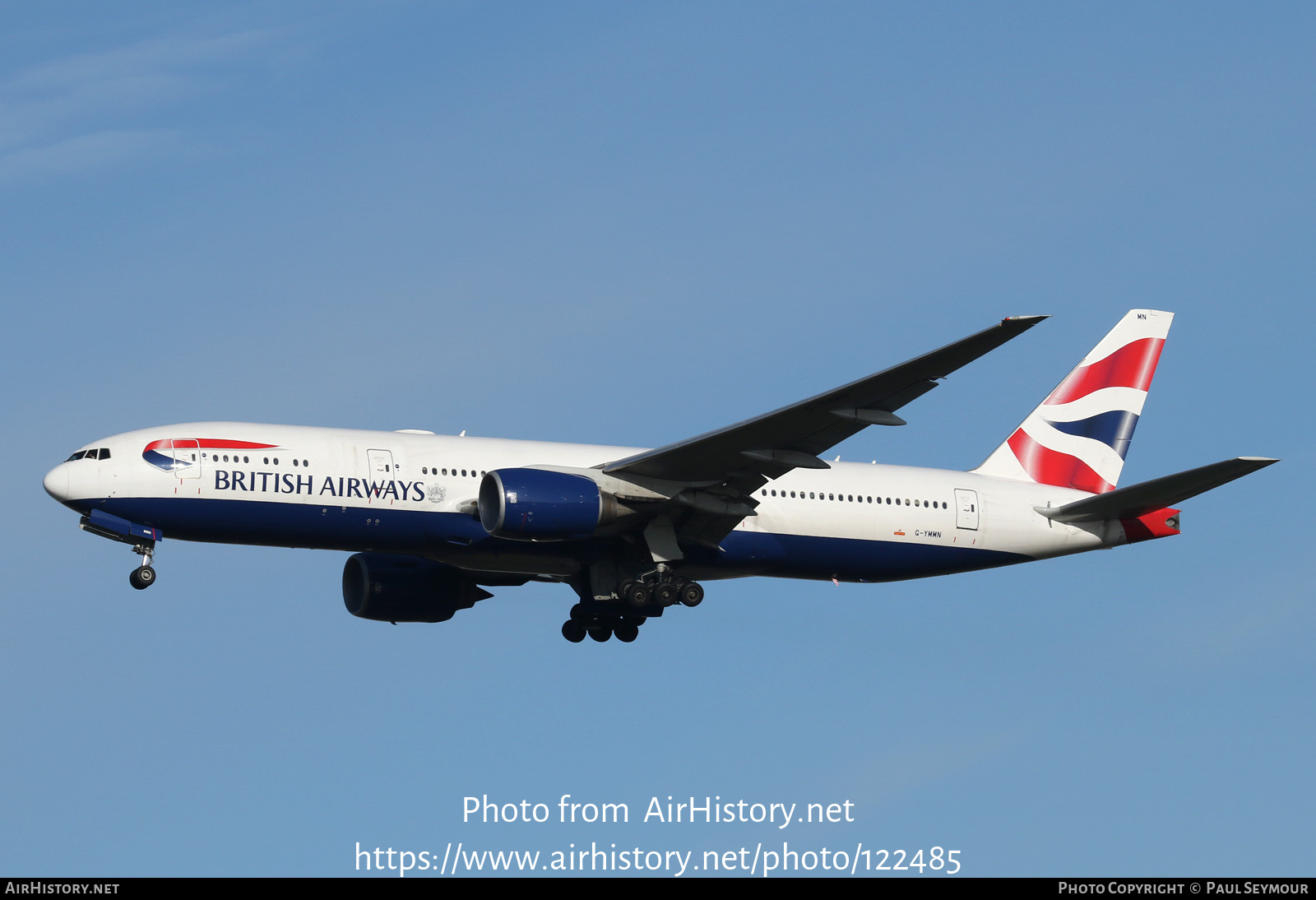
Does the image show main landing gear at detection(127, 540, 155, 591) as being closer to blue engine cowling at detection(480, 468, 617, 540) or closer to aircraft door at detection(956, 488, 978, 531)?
blue engine cowling at detection(480, 468, 617, 540)

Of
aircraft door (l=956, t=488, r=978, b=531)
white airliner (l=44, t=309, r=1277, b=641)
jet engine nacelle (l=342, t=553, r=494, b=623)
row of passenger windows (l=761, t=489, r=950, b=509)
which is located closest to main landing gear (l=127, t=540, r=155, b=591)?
white airliner (l=44, t=309, r=1277, b=641)

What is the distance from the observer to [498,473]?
38.7 meters

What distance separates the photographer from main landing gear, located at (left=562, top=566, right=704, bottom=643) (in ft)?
135

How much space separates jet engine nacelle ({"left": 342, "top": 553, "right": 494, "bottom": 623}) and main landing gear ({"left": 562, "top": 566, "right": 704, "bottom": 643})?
296 centimetres

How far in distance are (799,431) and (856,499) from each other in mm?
5790

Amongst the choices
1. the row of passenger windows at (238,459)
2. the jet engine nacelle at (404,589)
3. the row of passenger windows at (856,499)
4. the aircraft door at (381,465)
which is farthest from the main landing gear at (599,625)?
the row of passenger windows at (238,459)

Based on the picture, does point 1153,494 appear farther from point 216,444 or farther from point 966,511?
point 216,444

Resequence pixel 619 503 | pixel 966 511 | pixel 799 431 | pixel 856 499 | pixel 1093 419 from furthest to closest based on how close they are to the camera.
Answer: pixel 1093 419
pixel 966 511
pixel 856 499
pixel 619 503
pixel 799 431

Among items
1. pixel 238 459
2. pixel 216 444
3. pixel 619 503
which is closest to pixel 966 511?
pixel 619 503

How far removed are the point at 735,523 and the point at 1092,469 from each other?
38.2 ft

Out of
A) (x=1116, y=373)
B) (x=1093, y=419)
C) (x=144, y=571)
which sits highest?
(x=1116, y=373)

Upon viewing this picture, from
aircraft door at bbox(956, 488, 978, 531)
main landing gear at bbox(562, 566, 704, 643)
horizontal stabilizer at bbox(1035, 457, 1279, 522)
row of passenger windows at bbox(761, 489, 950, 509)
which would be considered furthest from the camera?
aircraft door at bbox(956, 488, 978, 531)

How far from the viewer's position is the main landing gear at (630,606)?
41.2m

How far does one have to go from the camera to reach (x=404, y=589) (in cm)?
4441
